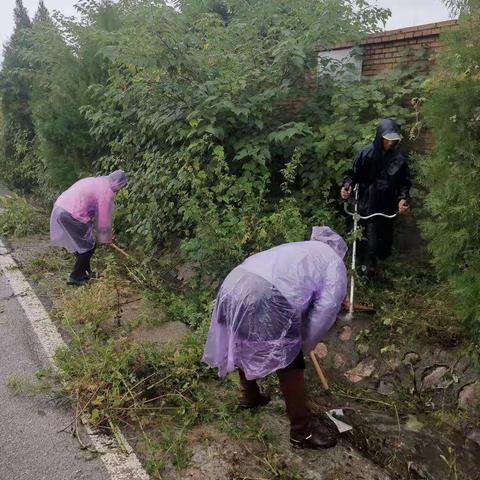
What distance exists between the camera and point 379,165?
15.3ft

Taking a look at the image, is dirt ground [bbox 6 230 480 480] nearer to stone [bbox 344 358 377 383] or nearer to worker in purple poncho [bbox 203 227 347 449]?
stone [bbox 344 358 377 383]

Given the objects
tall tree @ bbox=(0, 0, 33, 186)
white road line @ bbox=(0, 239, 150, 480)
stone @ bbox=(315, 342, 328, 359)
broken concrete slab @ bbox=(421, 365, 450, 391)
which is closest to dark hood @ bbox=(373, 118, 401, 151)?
stone @ bbox=(315, 342, 328, 359)

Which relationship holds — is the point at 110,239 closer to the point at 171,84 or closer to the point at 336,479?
the point at 171,84

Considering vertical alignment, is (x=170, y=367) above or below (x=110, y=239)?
below

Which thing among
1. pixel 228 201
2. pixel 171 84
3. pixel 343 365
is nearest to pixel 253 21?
pixel 171 84

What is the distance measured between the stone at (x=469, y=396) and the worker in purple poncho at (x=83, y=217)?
4283mm

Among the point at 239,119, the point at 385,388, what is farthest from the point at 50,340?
the point at 239,119

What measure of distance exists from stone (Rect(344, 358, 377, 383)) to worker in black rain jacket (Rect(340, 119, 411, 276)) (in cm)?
112

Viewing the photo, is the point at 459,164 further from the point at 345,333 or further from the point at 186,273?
the point at 186,273

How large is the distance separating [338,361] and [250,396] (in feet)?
3.73

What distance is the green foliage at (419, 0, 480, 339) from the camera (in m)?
3.38

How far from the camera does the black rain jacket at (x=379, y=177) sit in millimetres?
4609

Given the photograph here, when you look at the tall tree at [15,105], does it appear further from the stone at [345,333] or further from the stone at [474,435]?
the stone at [474,435]

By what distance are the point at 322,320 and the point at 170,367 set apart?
154cm
